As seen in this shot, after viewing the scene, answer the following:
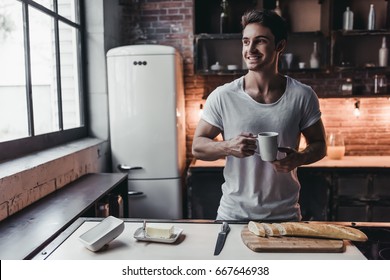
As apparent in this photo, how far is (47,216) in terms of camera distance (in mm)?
1709

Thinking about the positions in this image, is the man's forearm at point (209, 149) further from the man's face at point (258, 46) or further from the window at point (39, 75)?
the window at point (39, 75)

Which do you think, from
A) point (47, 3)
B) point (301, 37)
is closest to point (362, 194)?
point (301, 37)

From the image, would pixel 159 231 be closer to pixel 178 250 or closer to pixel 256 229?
pixel 178 250

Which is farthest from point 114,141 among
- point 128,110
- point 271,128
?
point 271,128

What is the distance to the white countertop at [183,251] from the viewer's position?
1.11 metres

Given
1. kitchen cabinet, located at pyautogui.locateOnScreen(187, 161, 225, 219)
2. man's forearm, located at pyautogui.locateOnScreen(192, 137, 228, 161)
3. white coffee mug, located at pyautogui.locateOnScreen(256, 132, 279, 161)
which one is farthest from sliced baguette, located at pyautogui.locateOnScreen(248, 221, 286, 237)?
kitchen cabinet, located at pyautogui.locateOnScreen(187, 161, 225, 219)

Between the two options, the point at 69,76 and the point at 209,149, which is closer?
the point at 209,149

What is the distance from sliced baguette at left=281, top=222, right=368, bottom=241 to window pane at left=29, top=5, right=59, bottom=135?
6.12 feet

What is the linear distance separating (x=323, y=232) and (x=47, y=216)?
44.7 inches

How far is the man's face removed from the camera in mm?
1546

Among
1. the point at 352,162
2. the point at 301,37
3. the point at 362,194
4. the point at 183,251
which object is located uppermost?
the point at 301,37

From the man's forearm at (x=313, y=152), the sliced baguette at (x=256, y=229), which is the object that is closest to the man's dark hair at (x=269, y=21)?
the man's forearm at (x=313, y=152)

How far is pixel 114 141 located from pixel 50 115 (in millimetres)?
593
